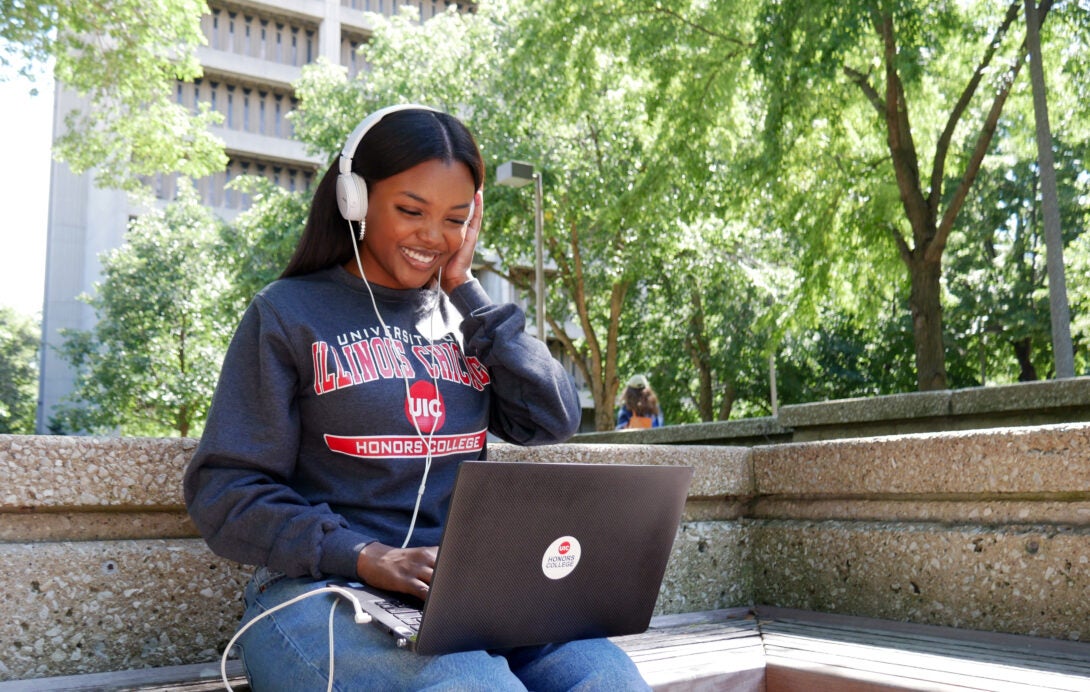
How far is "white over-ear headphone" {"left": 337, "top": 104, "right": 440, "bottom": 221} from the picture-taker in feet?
7.96

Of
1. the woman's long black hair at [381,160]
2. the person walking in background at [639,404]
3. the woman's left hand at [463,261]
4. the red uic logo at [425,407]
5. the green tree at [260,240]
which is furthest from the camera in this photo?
A: the green tree at [260,240]

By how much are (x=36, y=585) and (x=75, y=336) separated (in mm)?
28341


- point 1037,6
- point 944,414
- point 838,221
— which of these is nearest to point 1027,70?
point 1037,6

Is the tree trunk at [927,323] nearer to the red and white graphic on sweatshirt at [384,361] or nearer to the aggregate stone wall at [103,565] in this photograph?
the red and white graphic on sweatshirt at [384,361]

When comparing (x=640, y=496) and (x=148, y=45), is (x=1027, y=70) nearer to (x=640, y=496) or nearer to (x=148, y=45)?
(x=148, y=45)

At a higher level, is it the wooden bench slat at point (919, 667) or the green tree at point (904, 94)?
the green tree at point (904, 94)

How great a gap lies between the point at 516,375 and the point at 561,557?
0.72m

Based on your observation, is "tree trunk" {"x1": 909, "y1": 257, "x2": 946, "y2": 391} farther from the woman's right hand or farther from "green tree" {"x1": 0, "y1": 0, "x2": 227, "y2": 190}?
the woman's right hand

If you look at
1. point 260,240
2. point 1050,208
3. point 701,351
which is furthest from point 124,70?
point 701,351

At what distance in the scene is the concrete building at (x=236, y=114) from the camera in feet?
124


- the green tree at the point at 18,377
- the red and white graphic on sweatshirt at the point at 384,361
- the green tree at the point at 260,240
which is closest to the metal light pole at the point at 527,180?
the green tree at the point at 260,240

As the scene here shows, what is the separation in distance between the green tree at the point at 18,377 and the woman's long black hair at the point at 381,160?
37.1 m

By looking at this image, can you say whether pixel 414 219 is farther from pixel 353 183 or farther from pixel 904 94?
pixel 904 94

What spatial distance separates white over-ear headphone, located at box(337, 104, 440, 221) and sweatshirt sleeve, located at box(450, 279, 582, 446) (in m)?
0.37
